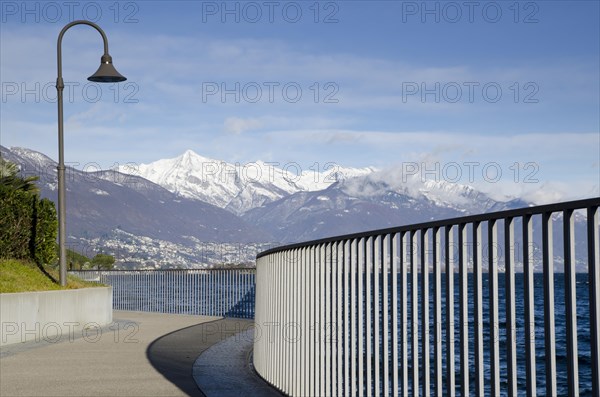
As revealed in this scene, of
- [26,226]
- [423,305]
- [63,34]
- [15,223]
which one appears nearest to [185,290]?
[26,226]

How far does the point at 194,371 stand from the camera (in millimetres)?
11641

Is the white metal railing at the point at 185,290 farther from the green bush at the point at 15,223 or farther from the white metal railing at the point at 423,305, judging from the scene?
the white metal railing at the point at 423,305

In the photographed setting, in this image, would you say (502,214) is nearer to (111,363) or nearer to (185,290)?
(111,363)

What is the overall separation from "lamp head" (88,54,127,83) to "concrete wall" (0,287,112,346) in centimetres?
455

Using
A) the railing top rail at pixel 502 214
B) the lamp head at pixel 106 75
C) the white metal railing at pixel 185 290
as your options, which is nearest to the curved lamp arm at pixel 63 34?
the lamp head at pixel 106 75

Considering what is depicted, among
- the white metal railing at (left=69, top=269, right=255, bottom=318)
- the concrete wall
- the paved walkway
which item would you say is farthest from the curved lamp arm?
the white metal railing at (left=69, top=269, right=255, bottom=318)

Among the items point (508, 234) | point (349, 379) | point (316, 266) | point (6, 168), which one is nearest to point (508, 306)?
point (508, 234)

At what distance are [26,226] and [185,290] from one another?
8620 millimetres

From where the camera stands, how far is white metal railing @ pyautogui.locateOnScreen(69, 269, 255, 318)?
25.8 m

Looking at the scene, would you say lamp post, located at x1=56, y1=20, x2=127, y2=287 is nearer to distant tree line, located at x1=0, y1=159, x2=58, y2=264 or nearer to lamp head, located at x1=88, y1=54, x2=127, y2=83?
lamp head, located at x1=88, y1=54, x2=127, y2=83

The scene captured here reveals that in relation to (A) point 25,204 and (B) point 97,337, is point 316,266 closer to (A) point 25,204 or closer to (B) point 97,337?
(B) point 97,337

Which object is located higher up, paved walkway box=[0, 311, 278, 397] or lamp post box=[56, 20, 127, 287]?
lamp post box=[56, 20, 127, 287]

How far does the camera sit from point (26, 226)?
21.2m

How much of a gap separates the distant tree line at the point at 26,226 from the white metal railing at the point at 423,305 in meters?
10.9
